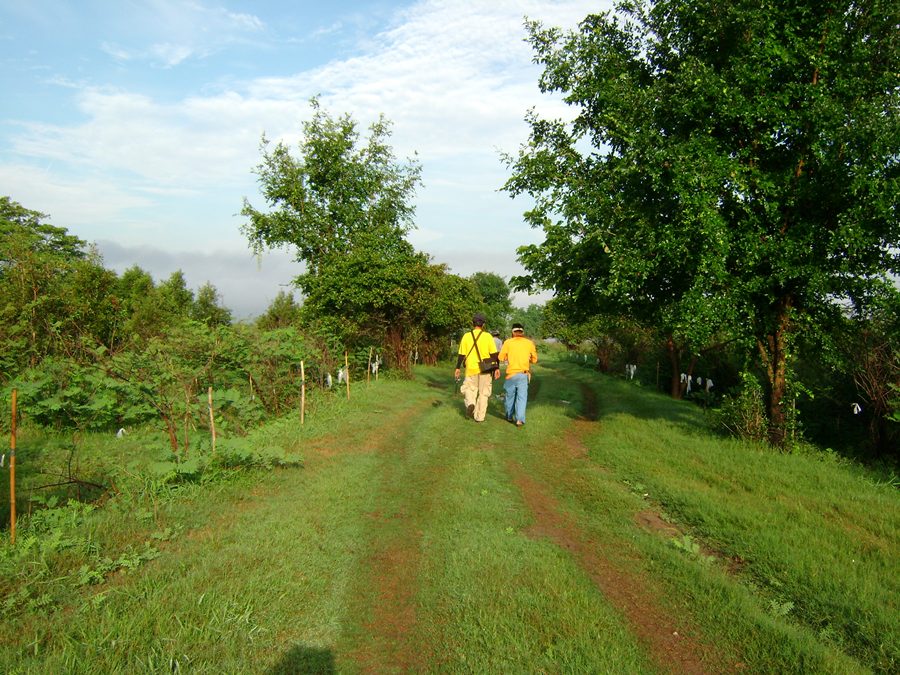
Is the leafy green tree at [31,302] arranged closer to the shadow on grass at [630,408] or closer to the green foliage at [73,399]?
the green foliage at [73,399]

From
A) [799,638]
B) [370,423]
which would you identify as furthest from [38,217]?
[799,638]

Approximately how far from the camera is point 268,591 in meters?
4.32

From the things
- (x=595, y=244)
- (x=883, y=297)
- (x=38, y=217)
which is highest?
(x=38, y=217)

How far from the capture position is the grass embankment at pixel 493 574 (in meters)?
3.68

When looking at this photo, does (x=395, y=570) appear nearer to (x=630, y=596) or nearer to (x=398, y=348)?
(x=630, y=596)

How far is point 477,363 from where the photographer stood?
36.7 ft

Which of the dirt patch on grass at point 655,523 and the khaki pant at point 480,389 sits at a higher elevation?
the khaki pant at point 480,389

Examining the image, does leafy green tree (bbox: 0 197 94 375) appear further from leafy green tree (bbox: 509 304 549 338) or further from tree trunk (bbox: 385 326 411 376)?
leafy green tree (bbox: 509 304 549 338)

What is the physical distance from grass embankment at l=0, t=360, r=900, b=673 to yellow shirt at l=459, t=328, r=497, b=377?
311 centimetres

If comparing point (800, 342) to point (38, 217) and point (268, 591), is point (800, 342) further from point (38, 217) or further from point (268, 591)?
point (38, 217)

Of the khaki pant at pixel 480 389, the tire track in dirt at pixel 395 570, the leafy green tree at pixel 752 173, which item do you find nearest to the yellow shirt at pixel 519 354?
the khaki pant at pixel 480 389

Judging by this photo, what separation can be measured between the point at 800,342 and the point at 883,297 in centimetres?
173

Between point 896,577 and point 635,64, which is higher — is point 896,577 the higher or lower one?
the lower one

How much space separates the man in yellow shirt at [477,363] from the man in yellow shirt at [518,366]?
325 millimetres
